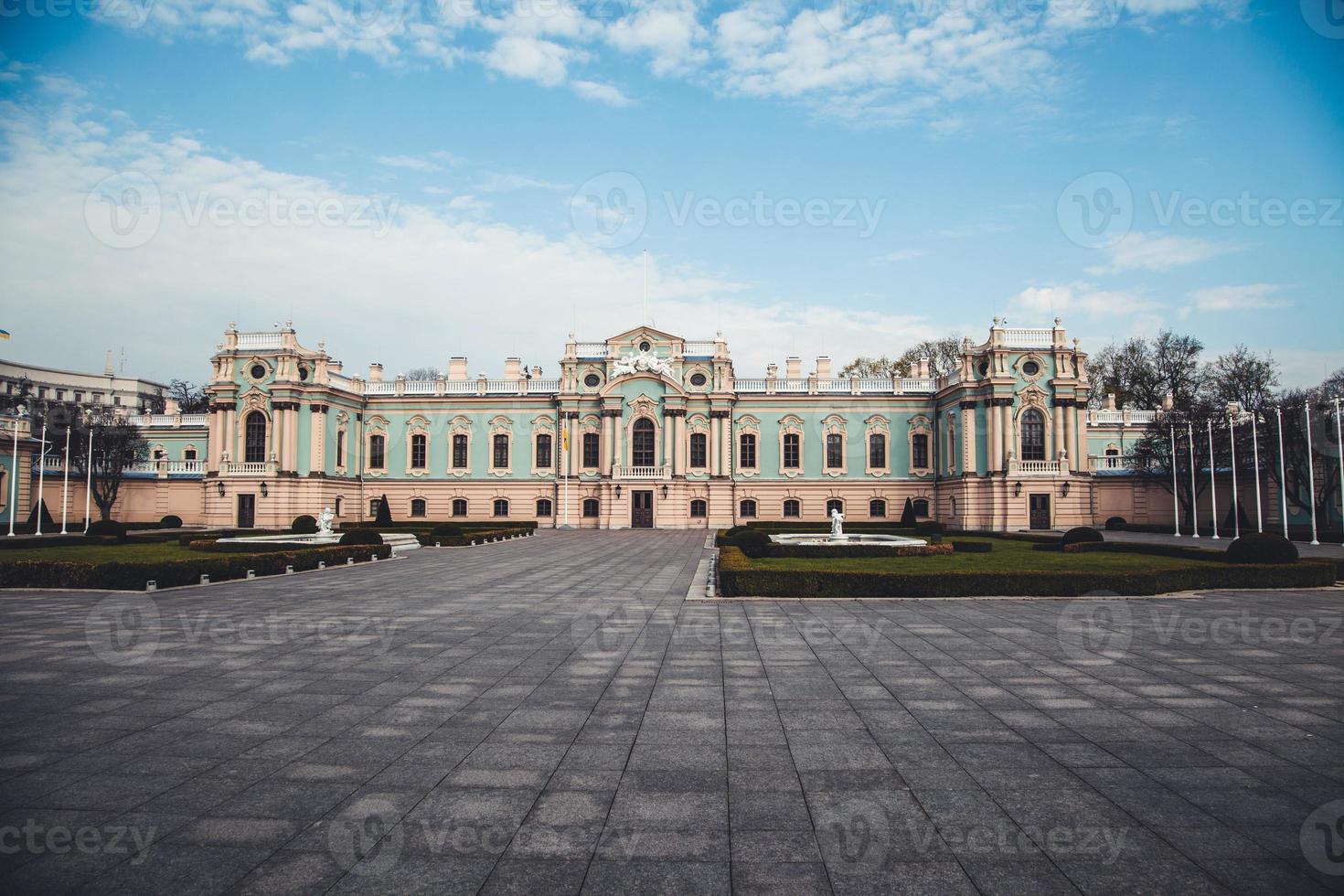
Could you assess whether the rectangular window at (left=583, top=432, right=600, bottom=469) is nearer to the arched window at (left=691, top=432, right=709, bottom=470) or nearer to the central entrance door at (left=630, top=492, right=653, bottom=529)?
the central entrance door at (left=630, top=492, right=653, bottom=529)

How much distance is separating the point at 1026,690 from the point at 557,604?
8884mm

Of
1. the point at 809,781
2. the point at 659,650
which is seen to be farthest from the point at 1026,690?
the point at 659,650

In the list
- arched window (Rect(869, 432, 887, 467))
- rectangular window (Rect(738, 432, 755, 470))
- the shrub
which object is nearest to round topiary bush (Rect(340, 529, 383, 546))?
the shrub

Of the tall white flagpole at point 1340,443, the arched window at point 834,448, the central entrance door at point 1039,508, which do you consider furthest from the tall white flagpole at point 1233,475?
the arched window at point 834,448

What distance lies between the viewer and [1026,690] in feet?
27.8

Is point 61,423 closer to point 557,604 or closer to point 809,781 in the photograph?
point 557,604

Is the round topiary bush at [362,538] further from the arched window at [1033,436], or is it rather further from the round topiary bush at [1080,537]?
the arched window at [1033,436]

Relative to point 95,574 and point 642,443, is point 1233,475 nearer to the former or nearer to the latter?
point 642,443

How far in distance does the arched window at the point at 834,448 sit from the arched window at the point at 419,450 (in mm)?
27580

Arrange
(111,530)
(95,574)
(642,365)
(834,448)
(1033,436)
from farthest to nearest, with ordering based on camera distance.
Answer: (834,448), (642,365), (1033,436), (111,530), (95,574)

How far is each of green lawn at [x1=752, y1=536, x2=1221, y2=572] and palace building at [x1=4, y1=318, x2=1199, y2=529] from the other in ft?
69.7

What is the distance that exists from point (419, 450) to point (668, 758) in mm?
51370

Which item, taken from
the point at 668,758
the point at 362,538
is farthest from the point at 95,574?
the point at 668,758

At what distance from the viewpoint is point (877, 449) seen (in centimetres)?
5253
